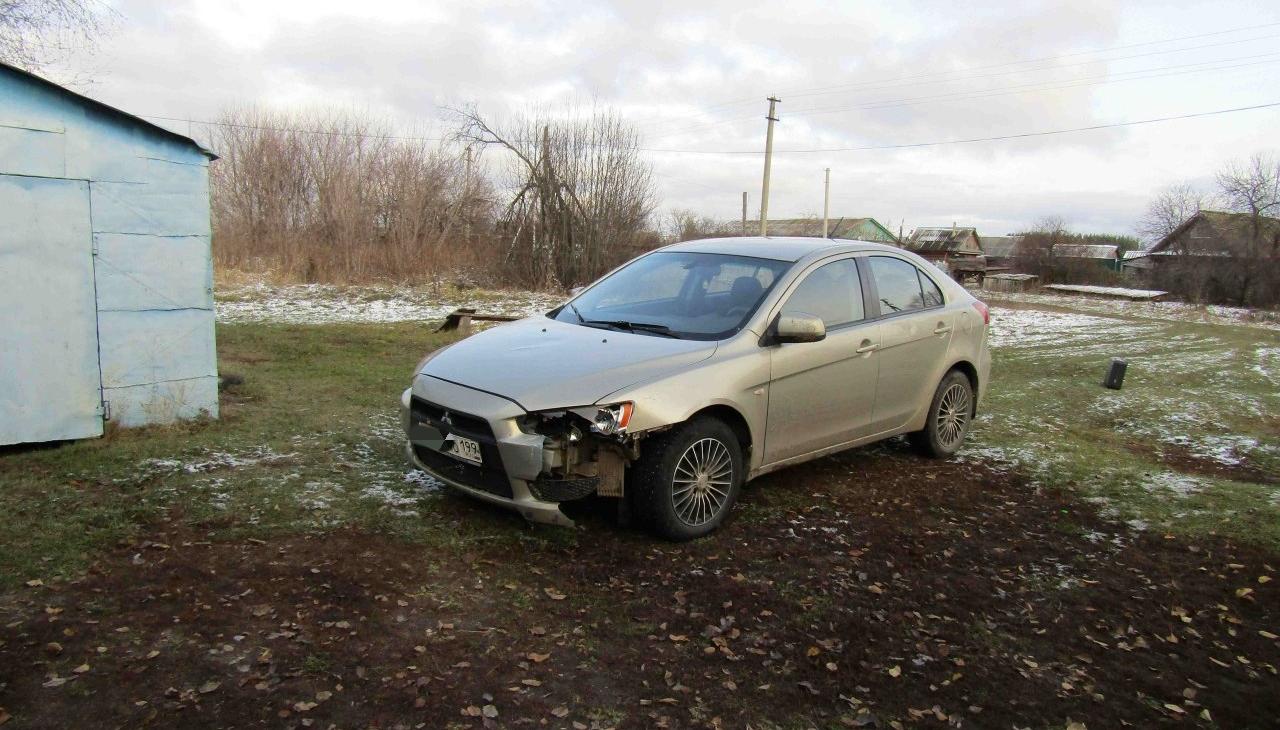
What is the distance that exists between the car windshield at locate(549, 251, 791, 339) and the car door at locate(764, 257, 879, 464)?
0.92 ft

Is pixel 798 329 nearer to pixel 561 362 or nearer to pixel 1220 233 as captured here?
pixel 561 362

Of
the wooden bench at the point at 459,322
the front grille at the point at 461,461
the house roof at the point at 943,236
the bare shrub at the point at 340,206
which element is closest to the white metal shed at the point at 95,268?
the front grille at the point at 461,461

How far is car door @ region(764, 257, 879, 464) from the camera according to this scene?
5156 millimetres

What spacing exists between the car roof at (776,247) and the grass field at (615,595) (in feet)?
5.37

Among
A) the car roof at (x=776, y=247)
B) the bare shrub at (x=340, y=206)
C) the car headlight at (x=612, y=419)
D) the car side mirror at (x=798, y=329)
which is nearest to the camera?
the car headlight at (x=612, y=419)

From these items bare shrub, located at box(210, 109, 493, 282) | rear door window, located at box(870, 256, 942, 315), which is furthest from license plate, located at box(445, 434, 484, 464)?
bare shrub, located at box(210, 109, 493, 282)

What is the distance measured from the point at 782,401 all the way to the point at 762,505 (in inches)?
30.4

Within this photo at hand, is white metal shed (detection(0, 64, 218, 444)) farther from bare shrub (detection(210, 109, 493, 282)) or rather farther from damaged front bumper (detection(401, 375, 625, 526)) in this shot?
bare shrub (detection(210, 109, 493, 282))

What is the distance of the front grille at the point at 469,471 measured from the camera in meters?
4.41

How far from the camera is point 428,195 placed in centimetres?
2489

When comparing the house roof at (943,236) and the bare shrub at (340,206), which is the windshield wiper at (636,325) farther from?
→ the house roof at (943,236)

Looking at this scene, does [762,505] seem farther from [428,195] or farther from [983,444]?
[428,195]

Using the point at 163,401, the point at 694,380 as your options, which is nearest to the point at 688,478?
the point at 694,380

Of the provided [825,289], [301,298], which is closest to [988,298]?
[301,298]
